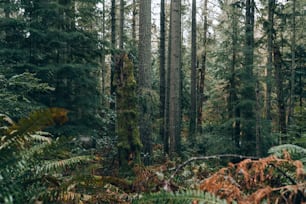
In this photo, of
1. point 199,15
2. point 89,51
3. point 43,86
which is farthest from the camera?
point 199,15

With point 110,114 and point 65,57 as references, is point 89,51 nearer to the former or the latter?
point 65,57

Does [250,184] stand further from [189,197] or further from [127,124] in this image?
[127,124]

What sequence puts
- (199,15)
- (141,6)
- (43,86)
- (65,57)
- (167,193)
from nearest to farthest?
1. (167,193)
2. (43,86)
3. (141,6)
4. (65,57)
5. (199,15)

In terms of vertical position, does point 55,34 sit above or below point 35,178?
above

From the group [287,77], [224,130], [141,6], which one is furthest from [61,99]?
[287,77]

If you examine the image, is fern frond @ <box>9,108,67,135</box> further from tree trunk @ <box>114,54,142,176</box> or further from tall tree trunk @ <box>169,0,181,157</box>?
tall tree trunk @ <box>169,0,181,157</box>

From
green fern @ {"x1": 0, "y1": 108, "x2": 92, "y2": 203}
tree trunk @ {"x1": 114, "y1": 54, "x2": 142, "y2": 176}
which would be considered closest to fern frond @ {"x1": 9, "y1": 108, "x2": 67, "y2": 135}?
green fern @ {"x1": 0, "y1": 108, "x2": 92, "y2": 203}

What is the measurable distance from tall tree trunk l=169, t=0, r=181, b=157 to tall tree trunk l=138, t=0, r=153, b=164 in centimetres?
227

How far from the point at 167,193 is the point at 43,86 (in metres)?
5.53

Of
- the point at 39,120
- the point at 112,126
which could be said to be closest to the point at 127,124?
the point at 39,120

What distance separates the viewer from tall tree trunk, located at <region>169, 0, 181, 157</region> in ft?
41.7

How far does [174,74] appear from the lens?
1327 cm

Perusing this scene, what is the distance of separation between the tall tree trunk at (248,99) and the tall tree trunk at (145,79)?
15.8 ft

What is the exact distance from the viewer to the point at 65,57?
37.0 feet
